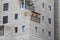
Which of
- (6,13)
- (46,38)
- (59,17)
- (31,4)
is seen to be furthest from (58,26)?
(6,13)

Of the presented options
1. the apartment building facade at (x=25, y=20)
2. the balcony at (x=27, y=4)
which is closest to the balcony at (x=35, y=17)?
the apartment building facade at (x=25, y=20)

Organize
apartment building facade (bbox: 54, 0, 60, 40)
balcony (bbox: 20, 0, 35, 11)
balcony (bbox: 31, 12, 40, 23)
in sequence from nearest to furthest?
1. balcony (bbox: 31, 12, 40, 23)
2. balcony (bbox: 20, 0, 35, 11)
3. apartment building facade (bbox: 54, 0, 60, 40)

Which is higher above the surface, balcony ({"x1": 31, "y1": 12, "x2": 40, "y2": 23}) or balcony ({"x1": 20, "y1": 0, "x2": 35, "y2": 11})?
balcony ({"x1": 20, "y1": 0, "x2": 35, "y2": 11})

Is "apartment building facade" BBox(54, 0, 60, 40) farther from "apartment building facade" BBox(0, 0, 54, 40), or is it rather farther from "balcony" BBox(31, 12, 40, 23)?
"balcony" BBox(31, 12, 40, 23)

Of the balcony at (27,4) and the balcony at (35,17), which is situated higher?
the balcony at (27,4)

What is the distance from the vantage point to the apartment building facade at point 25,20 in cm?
3000

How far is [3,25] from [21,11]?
11.2 feet

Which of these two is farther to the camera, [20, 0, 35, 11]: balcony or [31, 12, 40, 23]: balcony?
[20, 0, 35, 11]: balcony

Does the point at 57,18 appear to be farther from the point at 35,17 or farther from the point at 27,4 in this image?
the point at 27,4

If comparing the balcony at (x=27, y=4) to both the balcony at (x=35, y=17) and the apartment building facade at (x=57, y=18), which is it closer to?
the balcony at (x=35, y=17)

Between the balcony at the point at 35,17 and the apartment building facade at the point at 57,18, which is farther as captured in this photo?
the apartment building facade at the point at 57,18

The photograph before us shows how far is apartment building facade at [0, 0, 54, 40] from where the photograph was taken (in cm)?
3000

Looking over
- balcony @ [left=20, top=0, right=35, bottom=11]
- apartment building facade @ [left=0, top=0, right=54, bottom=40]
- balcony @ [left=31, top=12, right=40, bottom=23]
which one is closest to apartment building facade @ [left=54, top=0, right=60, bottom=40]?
apartment building facade @ [left=0, top=0, right=54, bottom=40]

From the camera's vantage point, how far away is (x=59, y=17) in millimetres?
35250
